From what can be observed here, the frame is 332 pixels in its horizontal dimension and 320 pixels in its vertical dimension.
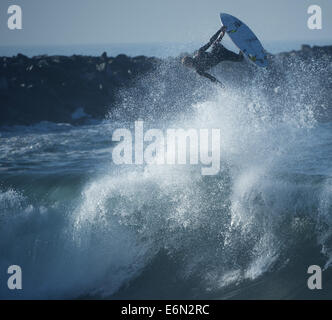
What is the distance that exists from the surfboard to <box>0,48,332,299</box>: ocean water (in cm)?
259

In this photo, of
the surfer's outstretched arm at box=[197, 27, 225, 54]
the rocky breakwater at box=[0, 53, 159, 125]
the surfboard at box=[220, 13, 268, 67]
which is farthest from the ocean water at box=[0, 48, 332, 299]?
the rocky breakwater at box=[0, 53, 159, 125]

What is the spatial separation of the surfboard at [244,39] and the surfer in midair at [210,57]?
24 cm

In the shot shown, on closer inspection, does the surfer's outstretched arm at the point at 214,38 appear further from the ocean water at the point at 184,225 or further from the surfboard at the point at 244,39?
the ocean water at the point at 184,225

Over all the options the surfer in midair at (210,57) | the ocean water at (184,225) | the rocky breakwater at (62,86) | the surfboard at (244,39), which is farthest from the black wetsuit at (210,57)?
the rocky breakwater at (62,86)

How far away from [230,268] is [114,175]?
4419mm

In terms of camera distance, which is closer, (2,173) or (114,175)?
Answer: (114,175)

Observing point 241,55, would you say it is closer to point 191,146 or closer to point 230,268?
point 191,146

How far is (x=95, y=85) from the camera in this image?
3241 centimetres

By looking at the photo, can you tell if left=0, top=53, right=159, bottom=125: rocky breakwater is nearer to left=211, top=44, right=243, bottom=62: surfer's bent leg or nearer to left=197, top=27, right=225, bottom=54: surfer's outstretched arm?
left=211, top=44, right=243, bottom=62: surfer's bent leg

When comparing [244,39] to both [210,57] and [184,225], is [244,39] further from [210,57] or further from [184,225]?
[184,225]

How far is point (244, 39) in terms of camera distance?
39.8 ft

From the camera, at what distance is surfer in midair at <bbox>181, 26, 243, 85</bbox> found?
11.5 metres

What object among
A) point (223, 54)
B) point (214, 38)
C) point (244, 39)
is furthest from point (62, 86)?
point (214, 38)

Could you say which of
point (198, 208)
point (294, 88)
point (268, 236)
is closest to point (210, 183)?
point (198, 208)
